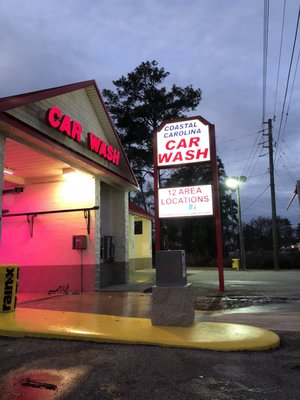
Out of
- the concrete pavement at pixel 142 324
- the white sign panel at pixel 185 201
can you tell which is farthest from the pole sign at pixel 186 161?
the concrete pavement at pixel 142 324

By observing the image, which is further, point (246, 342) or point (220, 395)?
point (246, 342)

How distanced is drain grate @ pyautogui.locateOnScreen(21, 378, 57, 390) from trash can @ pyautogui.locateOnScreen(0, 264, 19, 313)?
4164 mm

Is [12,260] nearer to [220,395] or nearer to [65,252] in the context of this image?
[65,252]

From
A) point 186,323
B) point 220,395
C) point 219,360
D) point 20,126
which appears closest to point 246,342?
point 219,360

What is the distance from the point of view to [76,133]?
12.2 m

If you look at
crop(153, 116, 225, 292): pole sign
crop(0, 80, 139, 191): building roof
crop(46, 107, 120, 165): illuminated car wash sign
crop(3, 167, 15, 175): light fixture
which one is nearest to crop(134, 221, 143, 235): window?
crop(0, 80, 139, 191): building roof

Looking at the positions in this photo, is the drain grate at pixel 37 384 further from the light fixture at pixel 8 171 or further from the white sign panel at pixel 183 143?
the white sign panel at pixel 183 143

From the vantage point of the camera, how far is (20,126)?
9.48m

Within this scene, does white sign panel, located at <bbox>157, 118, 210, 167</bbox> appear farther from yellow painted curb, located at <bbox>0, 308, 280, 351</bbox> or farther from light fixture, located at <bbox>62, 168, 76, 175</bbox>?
yellow painted curb, located at <bbox>0, 308, 280, 351</bbox>

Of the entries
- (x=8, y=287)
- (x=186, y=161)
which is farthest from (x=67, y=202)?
(x=8, y=287)

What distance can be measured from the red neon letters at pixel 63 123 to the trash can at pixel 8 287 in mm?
4168

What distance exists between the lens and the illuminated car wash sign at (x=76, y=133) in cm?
1097

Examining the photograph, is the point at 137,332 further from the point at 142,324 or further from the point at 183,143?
the point at 183,143

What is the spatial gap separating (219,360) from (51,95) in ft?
28.6
